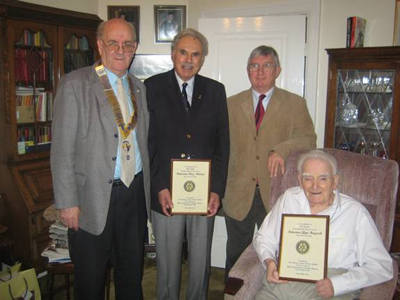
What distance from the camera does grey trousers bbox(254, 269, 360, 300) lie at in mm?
1682

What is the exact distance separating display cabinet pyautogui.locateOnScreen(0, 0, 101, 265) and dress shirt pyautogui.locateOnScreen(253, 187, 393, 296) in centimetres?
192

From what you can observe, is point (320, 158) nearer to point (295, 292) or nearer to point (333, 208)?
point (333, 208)

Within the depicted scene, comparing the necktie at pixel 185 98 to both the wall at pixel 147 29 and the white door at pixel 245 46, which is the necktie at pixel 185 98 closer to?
the white door at pixel 245 46

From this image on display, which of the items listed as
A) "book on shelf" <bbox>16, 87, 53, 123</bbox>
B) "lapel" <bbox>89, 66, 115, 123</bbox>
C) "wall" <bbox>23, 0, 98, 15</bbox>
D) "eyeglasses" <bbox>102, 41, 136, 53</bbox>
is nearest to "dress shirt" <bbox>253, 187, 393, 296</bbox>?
"lapel" <bbox>89, 66, 115, 123</bbox>

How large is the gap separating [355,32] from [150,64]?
187cm

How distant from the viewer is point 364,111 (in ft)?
9.79

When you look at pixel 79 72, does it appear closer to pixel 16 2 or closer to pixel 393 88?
pixel 16 2

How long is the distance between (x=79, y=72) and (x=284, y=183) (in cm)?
122

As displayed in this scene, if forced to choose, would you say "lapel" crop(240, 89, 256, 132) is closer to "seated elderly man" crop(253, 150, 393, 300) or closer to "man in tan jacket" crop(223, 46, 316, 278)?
"man in tan jacket" crop(223, 46, 316, 278)

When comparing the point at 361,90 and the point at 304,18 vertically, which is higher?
the point at 304,18

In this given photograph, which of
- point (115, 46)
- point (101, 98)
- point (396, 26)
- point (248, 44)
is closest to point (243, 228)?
point (101, 98)

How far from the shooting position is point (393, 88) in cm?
272

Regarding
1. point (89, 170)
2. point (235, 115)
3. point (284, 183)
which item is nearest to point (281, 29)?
point (235, 115)

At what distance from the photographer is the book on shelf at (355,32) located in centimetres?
288
